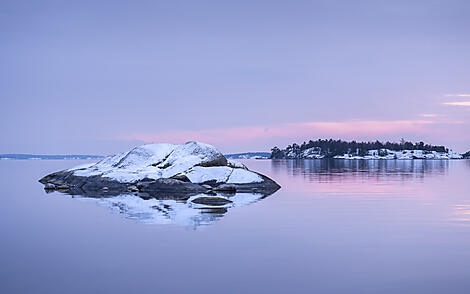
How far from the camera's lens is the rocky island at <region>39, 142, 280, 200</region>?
34.2 m

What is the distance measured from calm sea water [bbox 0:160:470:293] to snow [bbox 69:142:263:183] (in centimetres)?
1209

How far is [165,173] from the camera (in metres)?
35.9

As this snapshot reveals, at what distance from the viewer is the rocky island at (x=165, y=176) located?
112ft

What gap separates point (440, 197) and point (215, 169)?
16.8m

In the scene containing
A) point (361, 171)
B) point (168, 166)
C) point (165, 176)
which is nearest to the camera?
point (165, 176)

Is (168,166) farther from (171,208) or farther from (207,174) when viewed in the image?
(171,208)

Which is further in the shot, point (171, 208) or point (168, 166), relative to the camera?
point (168, 166)

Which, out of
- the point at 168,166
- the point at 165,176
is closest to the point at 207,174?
the point at 165,176

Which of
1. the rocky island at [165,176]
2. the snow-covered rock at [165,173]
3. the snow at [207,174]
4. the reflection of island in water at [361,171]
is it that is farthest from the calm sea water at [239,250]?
the reflection of island in water at [361,171]

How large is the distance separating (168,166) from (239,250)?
25398 millimetres

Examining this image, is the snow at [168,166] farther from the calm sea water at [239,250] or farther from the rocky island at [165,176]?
the calm sea water at [239,250]

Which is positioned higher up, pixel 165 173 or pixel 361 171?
pixel 165 173

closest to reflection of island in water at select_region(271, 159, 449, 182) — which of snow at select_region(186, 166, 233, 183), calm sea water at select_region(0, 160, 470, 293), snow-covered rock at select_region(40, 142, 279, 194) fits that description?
snow-covered rock at select_region(40, 142, 279, 194)

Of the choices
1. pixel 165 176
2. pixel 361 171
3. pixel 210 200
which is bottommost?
pixel 361 171
